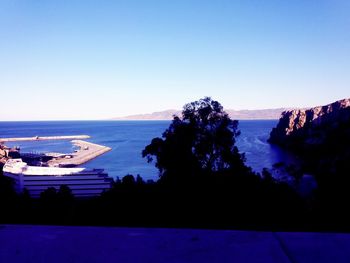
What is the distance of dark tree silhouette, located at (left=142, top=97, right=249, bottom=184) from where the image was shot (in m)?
19.2

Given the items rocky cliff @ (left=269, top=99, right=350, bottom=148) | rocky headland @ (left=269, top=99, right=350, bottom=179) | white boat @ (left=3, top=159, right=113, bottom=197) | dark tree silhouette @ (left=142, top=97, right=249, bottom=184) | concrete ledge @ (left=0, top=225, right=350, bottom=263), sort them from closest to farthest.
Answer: concrete ledge @ (left=0, top=225, right=350, bottom=263), dark tree silhouette @ (left=142, top=97, right=249, bottom=184), white boat @ (left=3, top=159, right=113, bottom=197), rocky headland @ (left=269, top=99, right=350, bottom=179), rocky cliff @ (left=269, top=99, right=350, bottom=148)

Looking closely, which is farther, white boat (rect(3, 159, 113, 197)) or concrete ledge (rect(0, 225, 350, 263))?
white boat (rect(3, 159, 113, 197))

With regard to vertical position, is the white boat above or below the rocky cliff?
below

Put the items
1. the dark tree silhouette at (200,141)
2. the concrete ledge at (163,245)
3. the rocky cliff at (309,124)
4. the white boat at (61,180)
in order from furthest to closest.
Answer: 1. the rocky cliff at (309,124)
2. the white boat at (61,180)
3. the dark tree silhouette at (200,141)
4. the concrete ledge at (163,245)

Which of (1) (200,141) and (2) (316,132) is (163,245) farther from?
(2) (316,132)

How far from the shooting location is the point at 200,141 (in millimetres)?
19781

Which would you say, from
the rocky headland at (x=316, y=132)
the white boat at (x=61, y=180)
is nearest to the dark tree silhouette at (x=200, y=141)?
the white boat at (x=61, y=180)

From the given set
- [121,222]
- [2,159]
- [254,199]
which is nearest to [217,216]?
[254,199]

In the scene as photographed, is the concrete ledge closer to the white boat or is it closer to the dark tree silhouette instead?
the dark tree silhouette

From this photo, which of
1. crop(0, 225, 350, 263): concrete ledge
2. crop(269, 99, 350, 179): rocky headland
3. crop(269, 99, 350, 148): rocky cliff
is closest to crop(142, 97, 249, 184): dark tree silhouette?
crop(0, 225, 350, 263): concrete ledge

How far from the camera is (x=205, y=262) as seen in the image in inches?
43.1

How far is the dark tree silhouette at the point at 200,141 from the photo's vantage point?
19.2 metres

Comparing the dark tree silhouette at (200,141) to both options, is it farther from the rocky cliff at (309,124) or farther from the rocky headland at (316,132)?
the rocky cliff at (309,124)

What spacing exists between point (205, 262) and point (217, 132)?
756 inches
